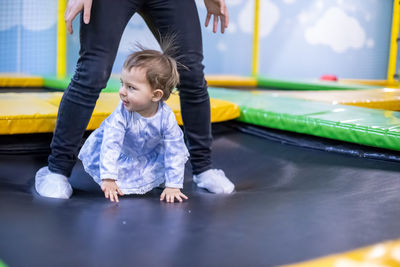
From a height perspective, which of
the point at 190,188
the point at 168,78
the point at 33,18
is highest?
the point at 33,18

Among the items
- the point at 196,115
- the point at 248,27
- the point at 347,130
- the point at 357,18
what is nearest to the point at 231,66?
the point at 248,27

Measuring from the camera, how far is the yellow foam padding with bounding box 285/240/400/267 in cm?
90

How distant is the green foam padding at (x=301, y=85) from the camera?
423cm

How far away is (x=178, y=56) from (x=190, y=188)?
1.36 ft

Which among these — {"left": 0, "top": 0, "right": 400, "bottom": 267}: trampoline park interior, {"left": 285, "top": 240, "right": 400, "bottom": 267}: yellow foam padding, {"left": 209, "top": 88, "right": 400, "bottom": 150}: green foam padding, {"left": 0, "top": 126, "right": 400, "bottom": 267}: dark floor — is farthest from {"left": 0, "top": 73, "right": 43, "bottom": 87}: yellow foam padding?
{"left": 285, "top": 240, "right": 400, "bottom": 267}: yellow foam padding

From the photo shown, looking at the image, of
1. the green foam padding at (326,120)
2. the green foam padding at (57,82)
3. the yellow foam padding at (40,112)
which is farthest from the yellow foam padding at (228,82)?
the yellow foam padding at (40,112)

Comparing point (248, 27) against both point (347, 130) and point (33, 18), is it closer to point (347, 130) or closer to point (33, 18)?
point (33, 18)

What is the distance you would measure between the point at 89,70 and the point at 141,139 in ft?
0.80

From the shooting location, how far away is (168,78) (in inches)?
55.3

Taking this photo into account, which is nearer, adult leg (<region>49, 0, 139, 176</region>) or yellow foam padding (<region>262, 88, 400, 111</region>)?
adult leg (<region>49, 0, 139, 176</region>)

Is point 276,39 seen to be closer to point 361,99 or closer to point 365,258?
point 361,99

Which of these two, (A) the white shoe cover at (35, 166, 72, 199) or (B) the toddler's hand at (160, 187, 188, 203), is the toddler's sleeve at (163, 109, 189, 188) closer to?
(B) the toddler's hand at (160, 187, 188, 203)

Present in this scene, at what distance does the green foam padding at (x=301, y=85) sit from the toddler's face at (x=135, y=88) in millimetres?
3054

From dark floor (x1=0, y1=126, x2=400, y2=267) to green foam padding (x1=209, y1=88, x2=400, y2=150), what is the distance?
14 cm
